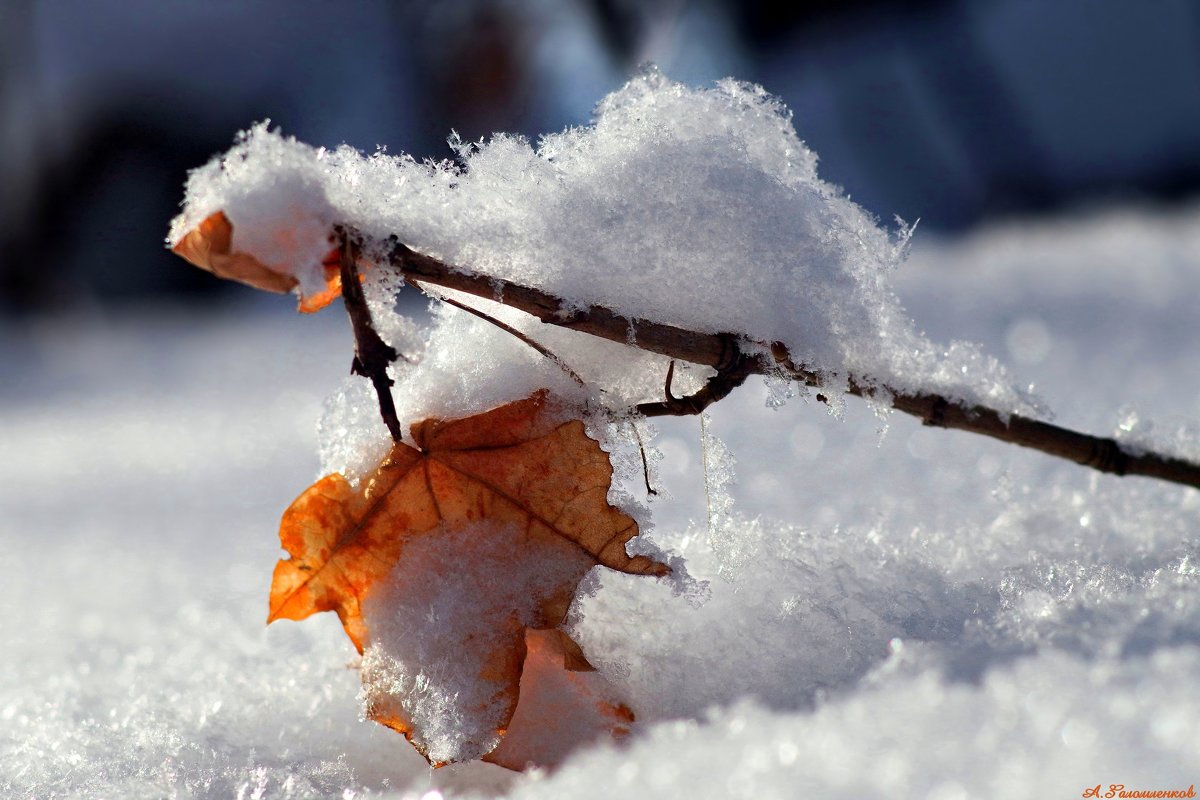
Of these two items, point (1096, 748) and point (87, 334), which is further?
point (87, 334)

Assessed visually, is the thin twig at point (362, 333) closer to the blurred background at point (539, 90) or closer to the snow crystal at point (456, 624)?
the snow crystal at point (456, 624)

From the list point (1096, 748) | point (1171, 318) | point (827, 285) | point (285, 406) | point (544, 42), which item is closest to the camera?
point (1096, 748)

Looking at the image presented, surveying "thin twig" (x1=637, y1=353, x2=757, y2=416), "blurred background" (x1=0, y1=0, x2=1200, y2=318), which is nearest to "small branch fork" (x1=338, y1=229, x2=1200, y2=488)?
"thin twig" (x1=637, y1=353, x2=757, y2=416)

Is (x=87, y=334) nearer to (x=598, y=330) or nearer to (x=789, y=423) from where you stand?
(x=789, y=423)

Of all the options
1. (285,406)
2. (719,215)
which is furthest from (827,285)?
(285,406)
